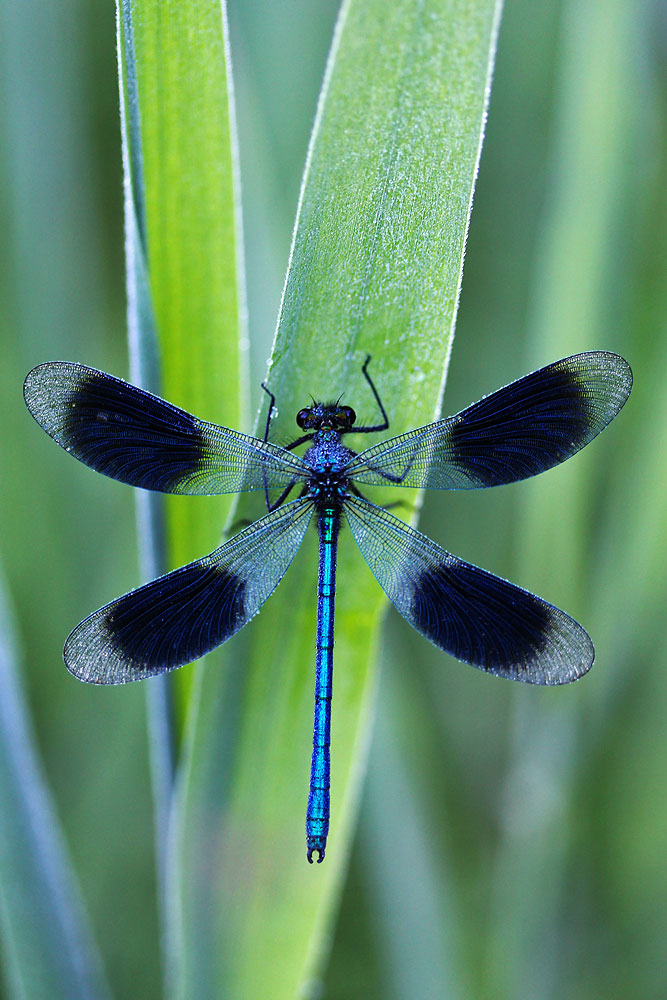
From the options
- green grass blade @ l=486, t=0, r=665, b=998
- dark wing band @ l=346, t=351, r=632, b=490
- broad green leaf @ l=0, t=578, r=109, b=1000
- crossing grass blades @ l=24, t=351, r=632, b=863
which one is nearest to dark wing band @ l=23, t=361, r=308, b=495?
crossing grass blades @ l=24, t=351, r=632, b=863

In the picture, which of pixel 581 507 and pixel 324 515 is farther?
pixel 581 507

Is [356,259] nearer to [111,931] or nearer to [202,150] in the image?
[202,150]

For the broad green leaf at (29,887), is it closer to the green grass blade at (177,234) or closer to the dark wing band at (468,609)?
the green grass blade at (177,234)

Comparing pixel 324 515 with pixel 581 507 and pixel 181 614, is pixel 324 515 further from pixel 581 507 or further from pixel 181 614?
pixel 581 507

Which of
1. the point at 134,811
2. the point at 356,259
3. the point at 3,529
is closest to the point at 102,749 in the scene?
the point at 134,811

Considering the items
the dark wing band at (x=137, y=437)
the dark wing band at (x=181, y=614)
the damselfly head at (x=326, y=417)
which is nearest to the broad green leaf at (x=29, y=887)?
the dark wing band at (x=181, y=614)

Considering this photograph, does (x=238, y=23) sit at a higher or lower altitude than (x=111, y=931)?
higher

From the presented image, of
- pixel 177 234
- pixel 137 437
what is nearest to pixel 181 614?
pixel 137 437
